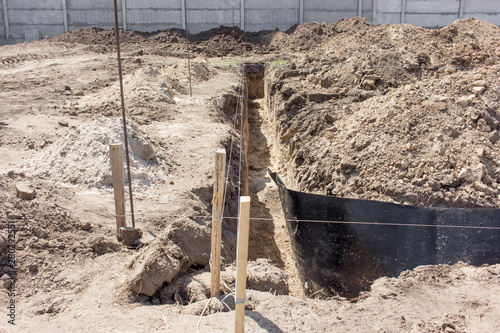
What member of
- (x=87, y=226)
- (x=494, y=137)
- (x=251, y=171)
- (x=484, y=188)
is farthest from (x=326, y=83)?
(x=87, y=226)

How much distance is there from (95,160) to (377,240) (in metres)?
4.26

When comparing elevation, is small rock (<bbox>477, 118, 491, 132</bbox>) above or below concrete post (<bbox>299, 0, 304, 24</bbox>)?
below

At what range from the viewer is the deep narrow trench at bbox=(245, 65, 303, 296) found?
6406mm

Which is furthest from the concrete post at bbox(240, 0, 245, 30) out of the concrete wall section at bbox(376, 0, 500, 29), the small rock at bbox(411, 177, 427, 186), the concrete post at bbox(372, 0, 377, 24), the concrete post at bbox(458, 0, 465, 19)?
the small rock at bbox(411, 177, 427, 186)

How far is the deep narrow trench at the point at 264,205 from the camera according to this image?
641 cm

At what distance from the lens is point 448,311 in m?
3.44

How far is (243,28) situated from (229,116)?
519 inches

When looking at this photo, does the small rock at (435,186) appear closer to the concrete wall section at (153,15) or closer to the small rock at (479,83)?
the small rock at (479,83)

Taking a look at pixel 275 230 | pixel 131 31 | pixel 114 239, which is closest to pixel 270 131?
pixel 275 230

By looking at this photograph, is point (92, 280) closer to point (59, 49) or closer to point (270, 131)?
point (270, 131)

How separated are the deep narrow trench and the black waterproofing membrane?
0.68m

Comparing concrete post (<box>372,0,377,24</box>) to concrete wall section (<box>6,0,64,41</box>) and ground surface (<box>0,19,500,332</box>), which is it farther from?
concrete wall section (<box>6,0,64,41</box>)

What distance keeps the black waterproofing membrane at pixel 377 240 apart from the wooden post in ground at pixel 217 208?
1.92 metres

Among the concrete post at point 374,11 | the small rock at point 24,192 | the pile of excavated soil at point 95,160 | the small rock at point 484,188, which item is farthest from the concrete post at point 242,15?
the small rock at point 24,192
